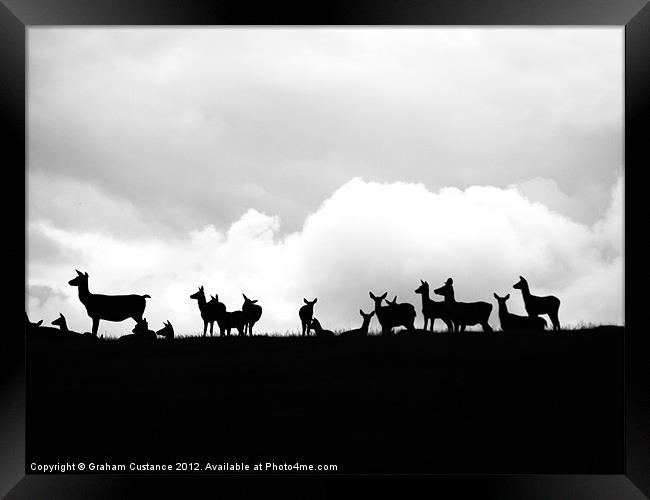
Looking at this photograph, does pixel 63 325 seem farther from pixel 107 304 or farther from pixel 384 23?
pixel 384 23

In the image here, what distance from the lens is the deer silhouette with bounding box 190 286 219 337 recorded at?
3999 mm

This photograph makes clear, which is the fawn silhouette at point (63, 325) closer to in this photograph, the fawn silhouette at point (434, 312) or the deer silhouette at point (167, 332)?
the deer silhouette at point (167, 332)

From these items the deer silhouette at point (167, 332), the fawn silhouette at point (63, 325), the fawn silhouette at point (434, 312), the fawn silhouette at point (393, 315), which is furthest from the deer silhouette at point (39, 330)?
the fawn silhouette at point (434, 312)

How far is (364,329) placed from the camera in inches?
179

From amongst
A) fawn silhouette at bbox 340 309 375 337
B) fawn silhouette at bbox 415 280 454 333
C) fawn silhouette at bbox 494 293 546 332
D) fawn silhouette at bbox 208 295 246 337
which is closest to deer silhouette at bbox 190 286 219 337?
fawn silhouette at bbox 208 295 246 337

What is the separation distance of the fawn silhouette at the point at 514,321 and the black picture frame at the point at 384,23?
769mm

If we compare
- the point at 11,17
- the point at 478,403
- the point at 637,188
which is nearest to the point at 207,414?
the point at 478,403

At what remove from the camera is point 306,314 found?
4.15 m

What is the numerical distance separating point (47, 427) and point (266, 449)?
1.31 metres

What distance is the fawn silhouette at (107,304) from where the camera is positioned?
4031mm

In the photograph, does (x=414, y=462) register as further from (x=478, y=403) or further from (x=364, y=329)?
(x=364, y=329)

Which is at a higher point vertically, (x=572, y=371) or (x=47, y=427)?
(x=572, y=371)

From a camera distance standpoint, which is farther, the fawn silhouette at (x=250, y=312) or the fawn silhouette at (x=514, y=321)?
the fawn silhouette at (x=514, y=321)

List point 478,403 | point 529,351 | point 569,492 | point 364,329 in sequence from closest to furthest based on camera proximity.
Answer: point 569,492 → point 478,403 → point 529,351 → point 364,329
